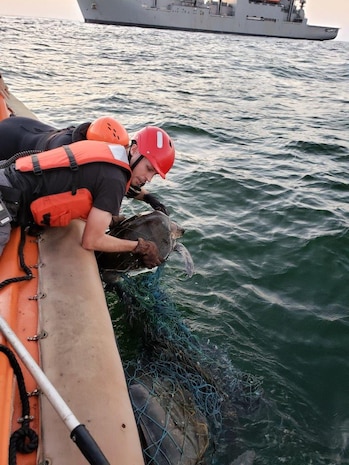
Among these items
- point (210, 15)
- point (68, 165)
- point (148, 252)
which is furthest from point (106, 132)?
point (210, 15)

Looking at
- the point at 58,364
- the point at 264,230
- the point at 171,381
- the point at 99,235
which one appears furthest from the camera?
the point at 264,230

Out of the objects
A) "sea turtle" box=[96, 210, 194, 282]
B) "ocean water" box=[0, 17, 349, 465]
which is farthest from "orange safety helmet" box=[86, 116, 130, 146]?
"ocean water" box=[0, 17, 349, 465]

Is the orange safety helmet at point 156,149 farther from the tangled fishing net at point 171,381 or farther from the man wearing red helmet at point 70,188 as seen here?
the tangled fishing net at point 171,381

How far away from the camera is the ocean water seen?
3943 millimetres

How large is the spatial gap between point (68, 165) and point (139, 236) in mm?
1227

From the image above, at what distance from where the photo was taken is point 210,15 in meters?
65.9

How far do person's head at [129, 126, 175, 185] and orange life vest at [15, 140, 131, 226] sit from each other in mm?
156

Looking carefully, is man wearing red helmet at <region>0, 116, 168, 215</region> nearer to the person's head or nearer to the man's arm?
the person's head

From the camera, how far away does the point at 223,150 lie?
10297mm

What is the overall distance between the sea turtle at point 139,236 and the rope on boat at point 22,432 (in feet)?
6.72

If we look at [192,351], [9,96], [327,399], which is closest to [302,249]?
[327,399]

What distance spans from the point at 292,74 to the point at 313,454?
2400cm

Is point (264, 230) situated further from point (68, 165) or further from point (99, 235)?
point (68, 165)

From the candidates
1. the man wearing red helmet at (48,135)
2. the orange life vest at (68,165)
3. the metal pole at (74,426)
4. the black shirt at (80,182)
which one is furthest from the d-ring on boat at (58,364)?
the man wearing red helmet at (48,135)
